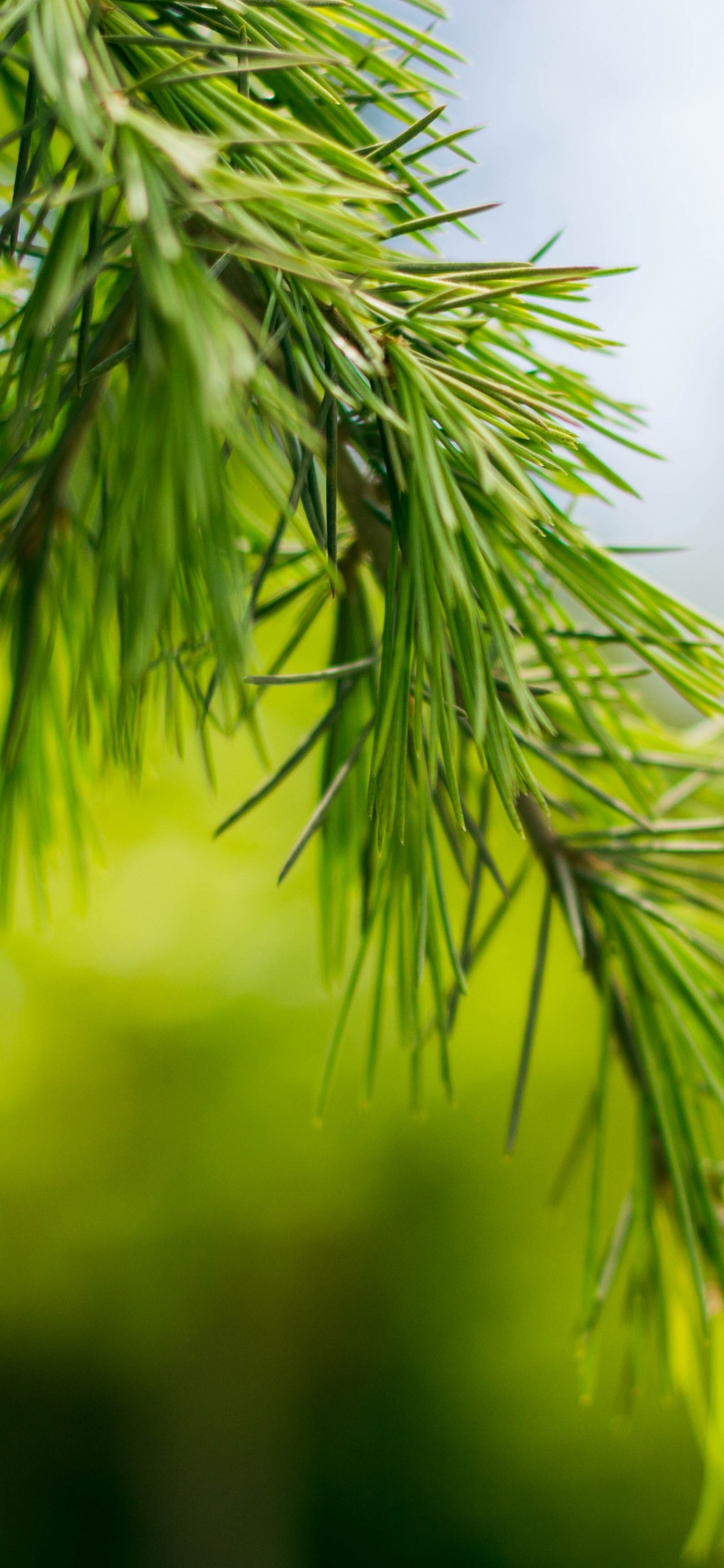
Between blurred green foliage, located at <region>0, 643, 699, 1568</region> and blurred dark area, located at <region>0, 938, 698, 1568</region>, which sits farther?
blurred dark area, located at <region>0, 938, 698, 1568</region>

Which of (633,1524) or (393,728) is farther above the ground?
(393,728)

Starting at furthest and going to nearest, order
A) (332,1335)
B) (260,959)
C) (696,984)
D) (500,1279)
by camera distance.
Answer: (332,1335)
(500,1279)
(260,959)
(696,984)

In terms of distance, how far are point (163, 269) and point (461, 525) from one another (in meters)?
0.07

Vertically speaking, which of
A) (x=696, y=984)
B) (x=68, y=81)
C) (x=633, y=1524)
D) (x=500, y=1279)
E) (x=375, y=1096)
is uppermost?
(x=68, y=81)

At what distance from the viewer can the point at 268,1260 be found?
6.47 feet

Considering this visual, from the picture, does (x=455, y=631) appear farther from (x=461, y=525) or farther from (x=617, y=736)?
(x=617, y=736)

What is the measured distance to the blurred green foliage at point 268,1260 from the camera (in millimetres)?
1562

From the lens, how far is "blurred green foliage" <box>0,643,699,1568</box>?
1562mm

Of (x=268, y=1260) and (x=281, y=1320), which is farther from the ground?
(x=268, y=1260)

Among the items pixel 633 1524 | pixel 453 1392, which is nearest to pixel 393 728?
pixel 453 1392

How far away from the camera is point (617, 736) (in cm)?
31

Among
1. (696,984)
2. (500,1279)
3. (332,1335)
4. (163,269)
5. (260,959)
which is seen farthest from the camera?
(332,1335)

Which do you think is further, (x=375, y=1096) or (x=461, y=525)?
(x=375, y=1096)

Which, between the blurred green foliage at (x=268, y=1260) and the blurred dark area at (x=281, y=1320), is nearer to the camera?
the blurred green foliage at (x=268, y=1260)
